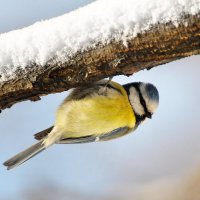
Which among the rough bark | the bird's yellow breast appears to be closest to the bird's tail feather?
the bird's yellow breast

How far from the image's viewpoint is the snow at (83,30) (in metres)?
1.23

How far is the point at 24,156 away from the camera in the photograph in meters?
1.90

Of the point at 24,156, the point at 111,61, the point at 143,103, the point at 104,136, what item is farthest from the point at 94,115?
the point at 111,61

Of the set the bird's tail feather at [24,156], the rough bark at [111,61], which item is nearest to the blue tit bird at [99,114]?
the bird's tail feather at [24,156]

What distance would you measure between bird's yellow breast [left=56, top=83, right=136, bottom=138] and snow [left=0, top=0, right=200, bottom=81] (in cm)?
44

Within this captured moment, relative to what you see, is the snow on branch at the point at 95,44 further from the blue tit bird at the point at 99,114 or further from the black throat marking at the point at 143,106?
the black throat marking at the point at 143,106

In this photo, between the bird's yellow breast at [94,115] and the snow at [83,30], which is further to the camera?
the bird's yellow breast at [94,115]

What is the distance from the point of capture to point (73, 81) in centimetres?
144

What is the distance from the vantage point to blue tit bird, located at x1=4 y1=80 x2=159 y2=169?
5.95 feet

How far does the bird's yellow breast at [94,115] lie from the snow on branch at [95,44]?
0.33m

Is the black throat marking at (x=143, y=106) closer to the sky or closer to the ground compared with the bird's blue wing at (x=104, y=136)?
closer to the sky

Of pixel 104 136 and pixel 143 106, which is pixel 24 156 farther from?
pixel 143 106

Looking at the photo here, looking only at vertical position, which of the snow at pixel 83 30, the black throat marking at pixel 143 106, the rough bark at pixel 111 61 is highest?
the black throat marking at pixel 143 106

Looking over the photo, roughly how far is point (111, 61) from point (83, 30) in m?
0.12
